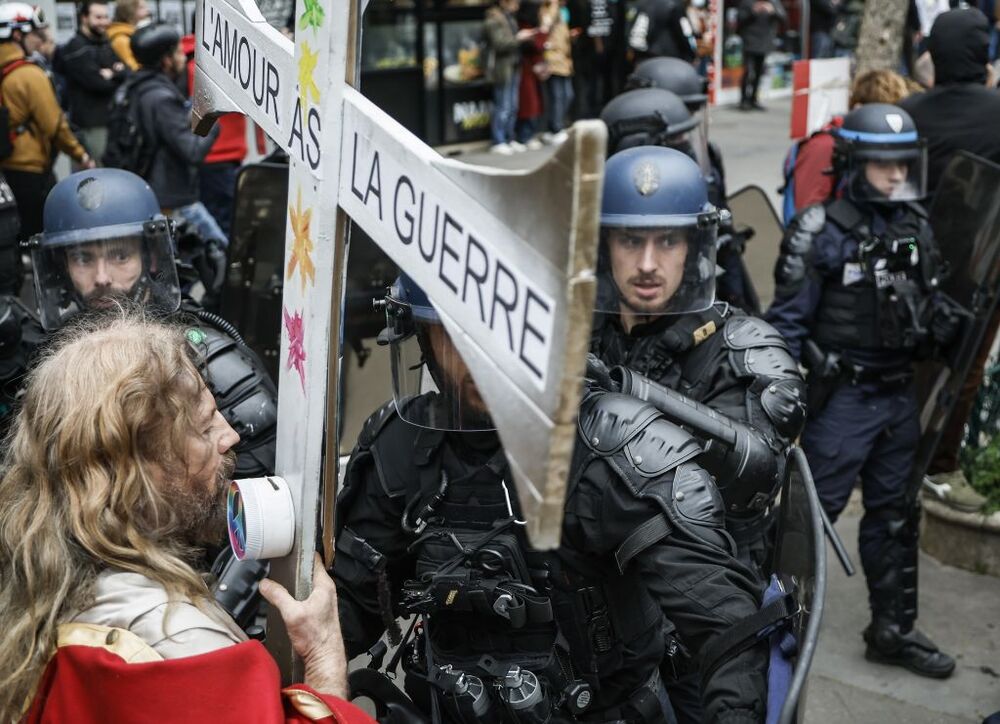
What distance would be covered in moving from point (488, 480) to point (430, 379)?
8.8 inches

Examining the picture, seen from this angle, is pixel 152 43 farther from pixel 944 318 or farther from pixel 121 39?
pixel 944 318

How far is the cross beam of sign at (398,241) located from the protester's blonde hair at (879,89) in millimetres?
4373

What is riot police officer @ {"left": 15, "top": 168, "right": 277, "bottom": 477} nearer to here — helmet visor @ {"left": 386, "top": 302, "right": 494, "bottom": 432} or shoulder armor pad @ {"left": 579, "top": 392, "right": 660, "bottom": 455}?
helmet visor @ {"left": 386, "top": 302, "right": 494, "bottom": 432}

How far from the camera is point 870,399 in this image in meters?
4.63

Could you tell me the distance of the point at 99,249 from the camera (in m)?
3.60

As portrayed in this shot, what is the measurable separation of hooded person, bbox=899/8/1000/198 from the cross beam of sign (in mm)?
4097

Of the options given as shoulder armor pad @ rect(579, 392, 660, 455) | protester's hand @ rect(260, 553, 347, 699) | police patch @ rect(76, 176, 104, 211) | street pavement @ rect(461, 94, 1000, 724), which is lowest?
street pavement @ rect(461, 94, 1000, 724)

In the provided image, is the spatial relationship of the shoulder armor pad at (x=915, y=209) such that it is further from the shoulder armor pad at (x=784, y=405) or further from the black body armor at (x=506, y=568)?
the black body armor at (x=506, y=568)

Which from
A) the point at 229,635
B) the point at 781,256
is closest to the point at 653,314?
the point at 781,256

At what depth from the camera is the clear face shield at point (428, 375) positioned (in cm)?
228

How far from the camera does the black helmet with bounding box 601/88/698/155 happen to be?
5.15 meters

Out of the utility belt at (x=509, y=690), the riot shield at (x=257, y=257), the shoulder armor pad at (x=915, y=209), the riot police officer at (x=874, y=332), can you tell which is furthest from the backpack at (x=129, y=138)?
the utility belt at (x=509, y=690)

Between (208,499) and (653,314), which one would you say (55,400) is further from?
(653,314)

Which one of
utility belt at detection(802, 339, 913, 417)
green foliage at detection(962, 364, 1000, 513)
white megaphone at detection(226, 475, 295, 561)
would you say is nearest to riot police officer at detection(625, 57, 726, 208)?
utility belt at detection(802, 339, 913, 417)
